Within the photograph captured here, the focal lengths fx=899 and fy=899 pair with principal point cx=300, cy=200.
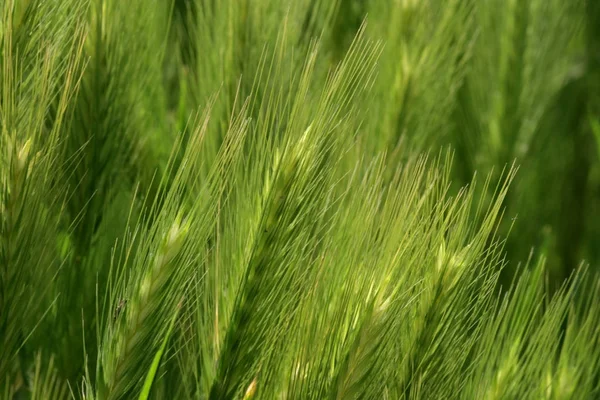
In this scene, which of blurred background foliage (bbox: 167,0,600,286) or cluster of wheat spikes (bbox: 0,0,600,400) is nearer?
cluster of wheat spikes (bbox: 0,0,600,400)

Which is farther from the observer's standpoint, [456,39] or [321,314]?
[456,39]

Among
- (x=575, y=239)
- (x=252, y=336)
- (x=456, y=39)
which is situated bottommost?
(x=575, y=239)

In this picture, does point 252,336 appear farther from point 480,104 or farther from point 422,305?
point 480,104

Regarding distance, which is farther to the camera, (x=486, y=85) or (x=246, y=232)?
(x=486, y=85)

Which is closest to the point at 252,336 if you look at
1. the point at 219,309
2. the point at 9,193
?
the point at 219,309

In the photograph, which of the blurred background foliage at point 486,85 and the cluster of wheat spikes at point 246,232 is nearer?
the cluster of wheat spikes at point 246,232

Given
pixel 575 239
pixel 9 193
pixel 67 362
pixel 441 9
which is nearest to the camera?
pixel 9 193

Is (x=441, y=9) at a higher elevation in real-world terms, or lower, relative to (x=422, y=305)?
higher

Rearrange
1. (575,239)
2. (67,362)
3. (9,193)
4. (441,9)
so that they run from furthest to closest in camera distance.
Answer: (575,239) < (441,9) < (67,362) < (9,193)
